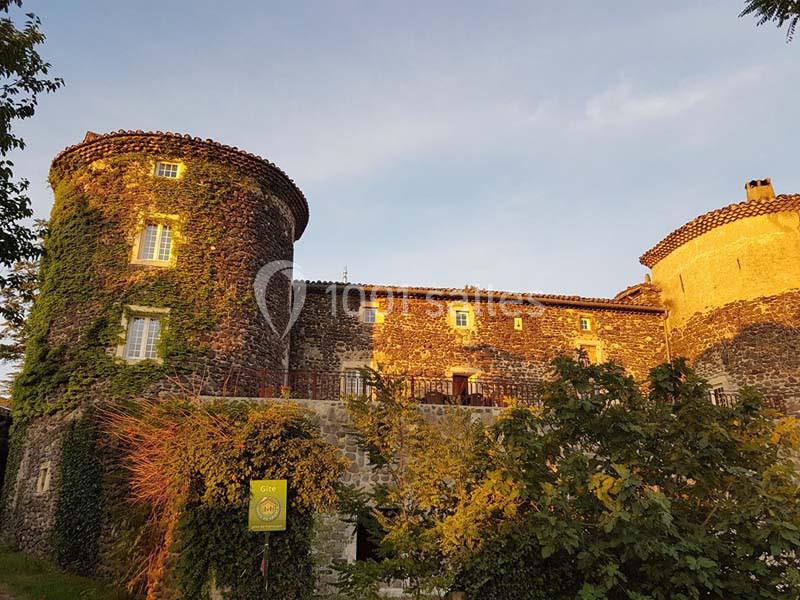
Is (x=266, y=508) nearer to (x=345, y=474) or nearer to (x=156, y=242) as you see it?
(x=345, y=474)

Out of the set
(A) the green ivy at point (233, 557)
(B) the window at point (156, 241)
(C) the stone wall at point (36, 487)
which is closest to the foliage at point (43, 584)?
(C) the stone wall at point (36, 487)

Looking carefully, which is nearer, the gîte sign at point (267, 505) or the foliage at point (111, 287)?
the gîte sign at point (267, 505)

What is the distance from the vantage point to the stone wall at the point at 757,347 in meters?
16.3

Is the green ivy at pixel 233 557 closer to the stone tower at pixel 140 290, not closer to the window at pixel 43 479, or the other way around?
the stone tower at pixel 140 290

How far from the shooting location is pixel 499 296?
19.3m

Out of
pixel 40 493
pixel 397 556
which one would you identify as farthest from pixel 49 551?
pixel 397 556

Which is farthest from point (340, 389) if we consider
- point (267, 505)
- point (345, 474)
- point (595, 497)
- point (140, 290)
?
point (595, 497)

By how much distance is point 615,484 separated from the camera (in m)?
6.71

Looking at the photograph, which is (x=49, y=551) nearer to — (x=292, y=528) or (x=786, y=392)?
(x=292, y=528)

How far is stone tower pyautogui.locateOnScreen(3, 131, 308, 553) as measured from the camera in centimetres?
1253

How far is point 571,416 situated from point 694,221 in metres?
14.0

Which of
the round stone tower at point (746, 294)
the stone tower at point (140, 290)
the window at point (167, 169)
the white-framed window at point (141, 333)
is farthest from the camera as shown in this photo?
the round stone tower at point (746, 294)

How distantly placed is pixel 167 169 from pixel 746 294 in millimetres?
17512

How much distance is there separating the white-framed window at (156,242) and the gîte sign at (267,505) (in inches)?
322
